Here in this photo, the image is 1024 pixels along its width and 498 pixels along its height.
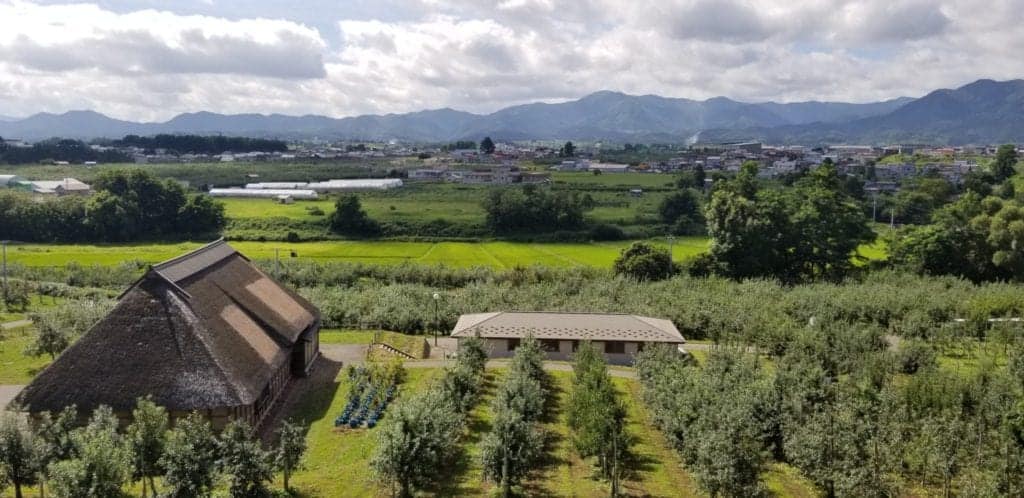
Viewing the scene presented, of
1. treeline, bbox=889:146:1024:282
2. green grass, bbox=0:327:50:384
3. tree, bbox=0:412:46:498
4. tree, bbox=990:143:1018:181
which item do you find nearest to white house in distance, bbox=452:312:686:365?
tree, bbox=0:412:46:498

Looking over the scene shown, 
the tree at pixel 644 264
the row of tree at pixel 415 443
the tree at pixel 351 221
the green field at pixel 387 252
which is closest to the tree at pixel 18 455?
the row of tree at pixel 415 443

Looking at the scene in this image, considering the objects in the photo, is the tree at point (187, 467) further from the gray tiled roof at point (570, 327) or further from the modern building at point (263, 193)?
the modern building at point (263, 193)

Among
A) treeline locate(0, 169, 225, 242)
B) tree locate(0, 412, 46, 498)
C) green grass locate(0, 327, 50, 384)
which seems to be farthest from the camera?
treeline locate(0, 169, 225, 242)

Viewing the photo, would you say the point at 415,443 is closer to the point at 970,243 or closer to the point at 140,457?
the point at 140,457

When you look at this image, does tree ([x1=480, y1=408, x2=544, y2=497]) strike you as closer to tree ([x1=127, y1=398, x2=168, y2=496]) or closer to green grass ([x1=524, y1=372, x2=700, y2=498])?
green grass ([x1=524, y1=372, x2=700, y2=498])

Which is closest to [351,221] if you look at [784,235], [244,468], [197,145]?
[784,235]

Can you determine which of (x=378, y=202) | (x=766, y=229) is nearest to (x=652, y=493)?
(x=766, y=229)

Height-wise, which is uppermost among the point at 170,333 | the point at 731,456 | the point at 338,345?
the point at 170,333

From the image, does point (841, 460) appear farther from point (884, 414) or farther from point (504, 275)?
point (504, 275)
